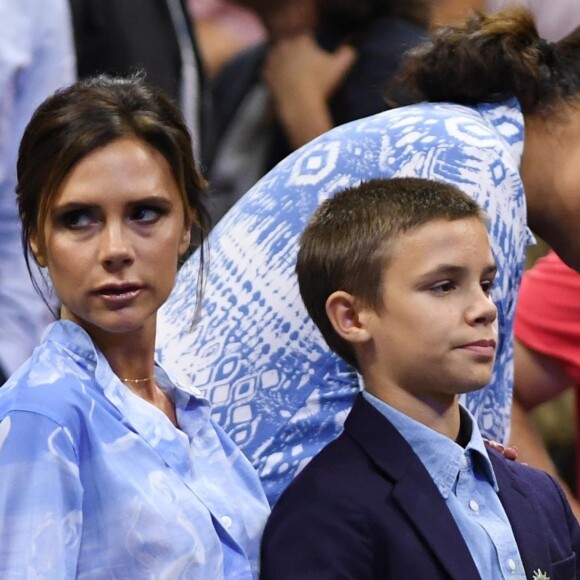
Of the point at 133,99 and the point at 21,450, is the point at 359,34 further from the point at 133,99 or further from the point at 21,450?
the point at 21,450

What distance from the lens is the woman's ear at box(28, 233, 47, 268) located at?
183cm

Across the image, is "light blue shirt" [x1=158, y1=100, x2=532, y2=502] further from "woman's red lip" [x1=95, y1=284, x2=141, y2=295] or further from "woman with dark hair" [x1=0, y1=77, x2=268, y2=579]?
"woman's red lip" [x1=95, y1=284, x2=141, y2=295]

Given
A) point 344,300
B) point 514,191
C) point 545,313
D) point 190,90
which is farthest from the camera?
point 190,90

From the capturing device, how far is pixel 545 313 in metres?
3.01

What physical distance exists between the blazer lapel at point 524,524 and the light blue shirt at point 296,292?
0.25 metres

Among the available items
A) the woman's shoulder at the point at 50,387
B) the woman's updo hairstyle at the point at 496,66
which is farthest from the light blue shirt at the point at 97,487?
the woman's updo hairstyle at the point at 496,66

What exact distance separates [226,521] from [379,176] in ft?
2.10

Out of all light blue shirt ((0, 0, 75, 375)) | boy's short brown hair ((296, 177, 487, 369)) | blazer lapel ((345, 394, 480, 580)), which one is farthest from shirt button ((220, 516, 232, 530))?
light blue shirt ((0, 0, 75, 375))

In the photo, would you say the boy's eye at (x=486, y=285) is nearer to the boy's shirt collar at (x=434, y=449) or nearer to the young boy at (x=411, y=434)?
the young boy at (x=411, y=434)

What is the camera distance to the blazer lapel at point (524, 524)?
188cm

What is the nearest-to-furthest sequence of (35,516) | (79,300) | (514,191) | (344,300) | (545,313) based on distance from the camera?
(35,516) → (79,300) → (344,300) → (514,191) → (545,313)

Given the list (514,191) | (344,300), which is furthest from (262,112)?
(344,300)

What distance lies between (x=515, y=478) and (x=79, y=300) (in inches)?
24.4

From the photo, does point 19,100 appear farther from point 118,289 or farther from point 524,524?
point 524,524
